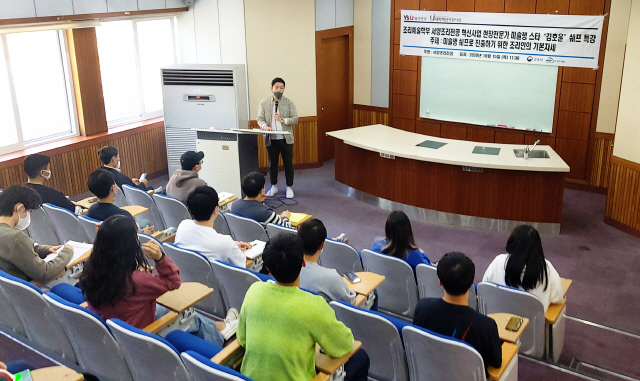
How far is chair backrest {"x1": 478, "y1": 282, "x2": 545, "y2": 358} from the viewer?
355 centimetres

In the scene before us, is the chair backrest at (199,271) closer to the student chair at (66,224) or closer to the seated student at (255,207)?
the seated student at (255,207)

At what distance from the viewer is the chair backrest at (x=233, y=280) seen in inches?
136

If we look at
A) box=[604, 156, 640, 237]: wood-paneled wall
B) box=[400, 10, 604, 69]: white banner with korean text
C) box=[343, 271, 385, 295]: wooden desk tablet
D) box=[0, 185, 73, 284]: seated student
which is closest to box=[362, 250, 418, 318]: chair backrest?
box=[343, 271, 385, 295]: wooden desk tablet

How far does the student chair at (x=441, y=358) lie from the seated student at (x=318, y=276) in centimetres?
46

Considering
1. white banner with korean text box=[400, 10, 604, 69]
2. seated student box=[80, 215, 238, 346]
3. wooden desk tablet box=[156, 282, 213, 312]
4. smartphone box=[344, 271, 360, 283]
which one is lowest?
smartphone box=[344, 271, 360, 283]

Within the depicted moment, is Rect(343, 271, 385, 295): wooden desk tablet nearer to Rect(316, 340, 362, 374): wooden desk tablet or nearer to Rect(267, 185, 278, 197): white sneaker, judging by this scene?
Rect(316, 340, 362, 374): wooden desk tablet

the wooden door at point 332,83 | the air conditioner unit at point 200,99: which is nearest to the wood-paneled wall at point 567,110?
the wooden door at point 332,83

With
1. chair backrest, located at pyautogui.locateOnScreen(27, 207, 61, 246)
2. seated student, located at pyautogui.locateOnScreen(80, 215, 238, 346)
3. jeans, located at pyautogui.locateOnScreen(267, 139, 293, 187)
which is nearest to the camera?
seated student, located at pyautogui.locateOnScreen(80, 215, 238, 346)

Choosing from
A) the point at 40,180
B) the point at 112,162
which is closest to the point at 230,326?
the point at 40,180

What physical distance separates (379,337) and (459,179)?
3.91 m

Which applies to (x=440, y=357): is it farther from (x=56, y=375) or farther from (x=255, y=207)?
(x=255, y=207)

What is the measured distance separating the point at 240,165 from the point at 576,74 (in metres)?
4.59

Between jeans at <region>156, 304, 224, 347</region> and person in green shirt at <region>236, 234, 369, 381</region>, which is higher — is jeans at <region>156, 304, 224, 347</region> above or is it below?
below

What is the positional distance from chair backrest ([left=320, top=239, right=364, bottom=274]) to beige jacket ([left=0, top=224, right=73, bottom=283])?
181 cm
